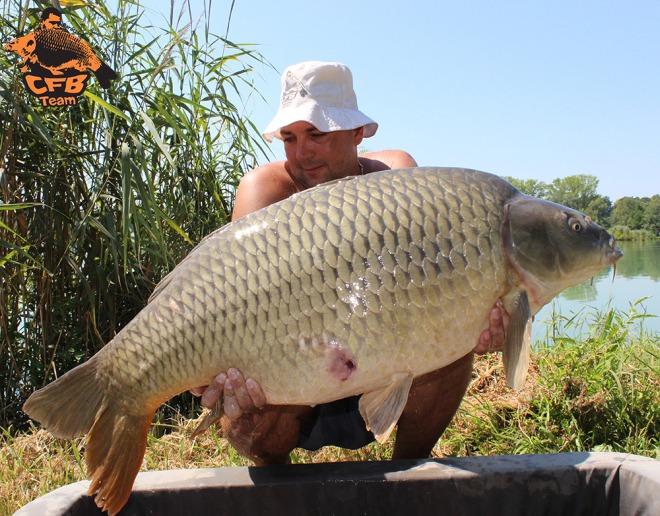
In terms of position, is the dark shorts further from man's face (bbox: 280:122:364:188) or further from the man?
man's face (bbox: 280:122:364:188)

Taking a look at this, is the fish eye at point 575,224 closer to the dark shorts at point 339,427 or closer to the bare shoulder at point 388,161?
the dark shorts at point 339,427

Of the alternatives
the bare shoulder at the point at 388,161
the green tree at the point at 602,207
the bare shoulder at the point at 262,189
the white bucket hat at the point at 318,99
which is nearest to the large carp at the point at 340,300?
the white bucket hat at the point at 318,99

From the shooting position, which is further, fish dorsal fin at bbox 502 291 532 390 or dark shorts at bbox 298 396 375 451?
dark shorts at bbox 298 396 375 451

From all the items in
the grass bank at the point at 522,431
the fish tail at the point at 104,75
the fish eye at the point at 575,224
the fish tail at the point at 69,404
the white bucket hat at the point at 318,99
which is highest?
the fish tail at the point at 104,75

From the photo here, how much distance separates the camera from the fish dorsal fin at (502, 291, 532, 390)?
144cm

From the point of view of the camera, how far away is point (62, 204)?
112 inches

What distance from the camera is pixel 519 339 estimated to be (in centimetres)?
144

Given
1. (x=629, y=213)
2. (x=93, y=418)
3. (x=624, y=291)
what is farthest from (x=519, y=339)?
(x=629, y=213)

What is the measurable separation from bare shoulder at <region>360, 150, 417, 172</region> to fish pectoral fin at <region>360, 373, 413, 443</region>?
119 cm

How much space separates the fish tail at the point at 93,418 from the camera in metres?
1.44

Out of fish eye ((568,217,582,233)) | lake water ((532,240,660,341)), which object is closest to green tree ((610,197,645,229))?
lake water ((532,240,660,341))

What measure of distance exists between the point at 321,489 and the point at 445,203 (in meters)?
0.70

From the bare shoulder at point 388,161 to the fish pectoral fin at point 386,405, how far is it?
3.91 feet

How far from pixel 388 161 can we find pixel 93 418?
1.53 meters
